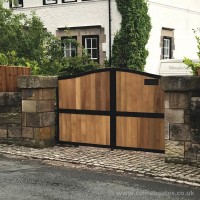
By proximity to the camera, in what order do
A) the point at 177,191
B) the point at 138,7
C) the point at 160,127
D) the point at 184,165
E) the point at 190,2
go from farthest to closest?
the point at 190,2 → the point at 138,7 → the point at 160,127 → the point at 184,165 → the point at 177,191

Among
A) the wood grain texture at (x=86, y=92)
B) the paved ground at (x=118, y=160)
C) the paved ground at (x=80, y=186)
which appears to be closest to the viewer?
the paved ground at (x=80, y=186)

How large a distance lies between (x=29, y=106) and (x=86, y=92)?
1344 millimetres

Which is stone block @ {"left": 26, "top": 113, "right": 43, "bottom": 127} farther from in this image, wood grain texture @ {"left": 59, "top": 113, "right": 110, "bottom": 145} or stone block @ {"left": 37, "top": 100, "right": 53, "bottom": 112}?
wood grain texture @ {"left": 59, "top": 113, "right": 110, "bottom": 145}

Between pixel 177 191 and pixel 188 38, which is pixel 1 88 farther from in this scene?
pixel 188 38

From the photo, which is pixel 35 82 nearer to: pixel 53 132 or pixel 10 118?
pixel 10 118

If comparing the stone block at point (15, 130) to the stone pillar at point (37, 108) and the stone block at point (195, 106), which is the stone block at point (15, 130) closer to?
the stone pillar at point (37, 108)

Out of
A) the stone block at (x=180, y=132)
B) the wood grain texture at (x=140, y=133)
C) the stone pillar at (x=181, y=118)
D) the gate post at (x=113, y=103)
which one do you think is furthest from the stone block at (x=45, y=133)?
the stone block at (x=180, y=132)

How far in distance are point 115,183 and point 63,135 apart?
3.50 metres

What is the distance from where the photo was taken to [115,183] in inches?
267

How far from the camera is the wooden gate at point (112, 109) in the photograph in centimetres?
887

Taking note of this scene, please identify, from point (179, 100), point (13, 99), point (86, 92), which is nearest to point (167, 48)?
point (86, 92)

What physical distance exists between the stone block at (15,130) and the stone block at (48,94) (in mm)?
936

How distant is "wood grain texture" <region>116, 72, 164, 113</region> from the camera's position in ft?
28.9

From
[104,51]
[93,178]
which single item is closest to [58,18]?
[104,51]
